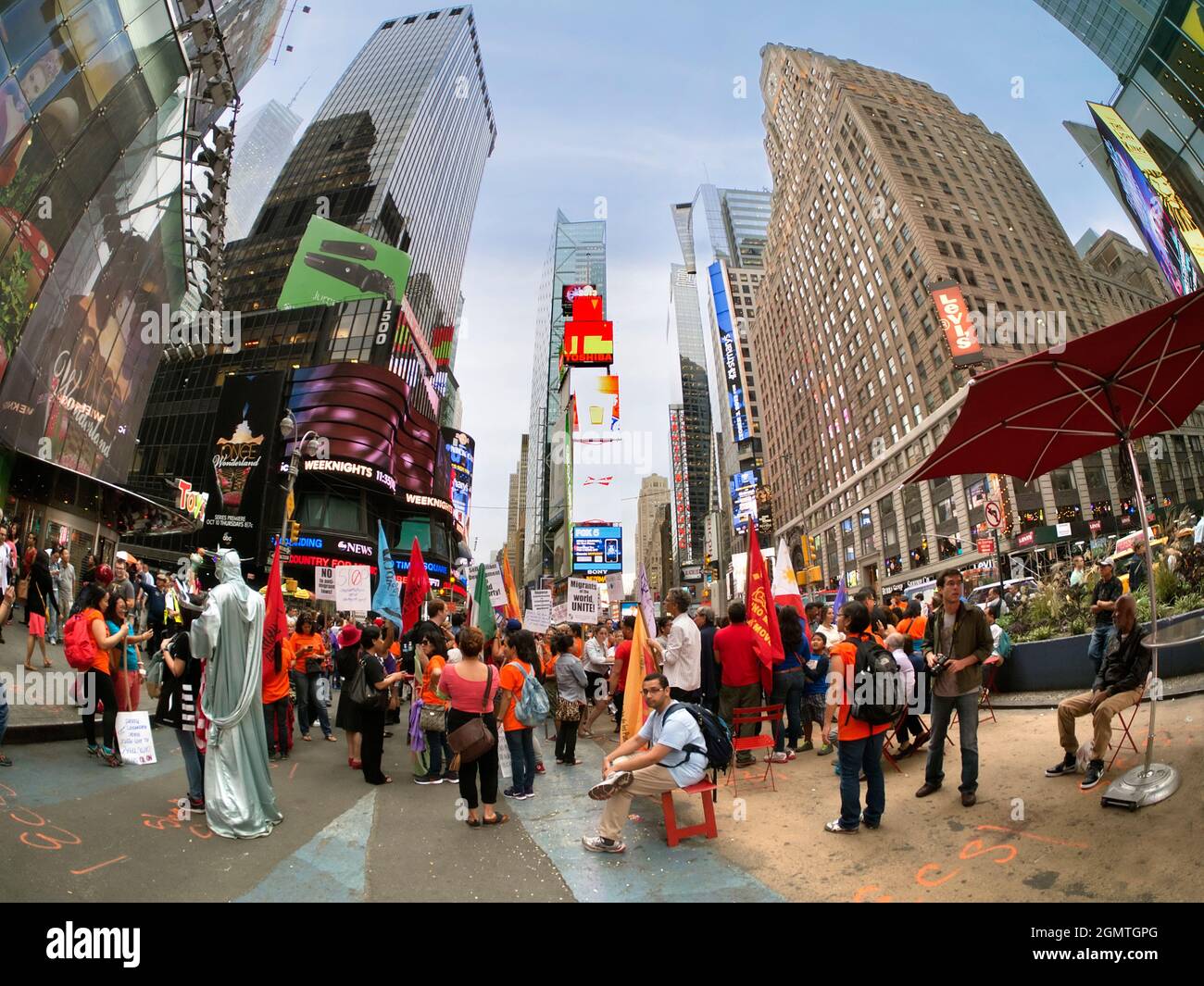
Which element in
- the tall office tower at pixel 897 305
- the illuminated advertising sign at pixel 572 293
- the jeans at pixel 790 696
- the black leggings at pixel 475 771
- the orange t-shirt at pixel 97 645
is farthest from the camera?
the illuminated advertising sign at pixel 572 293

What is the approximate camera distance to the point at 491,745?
6539mm

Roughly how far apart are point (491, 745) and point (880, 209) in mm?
74959

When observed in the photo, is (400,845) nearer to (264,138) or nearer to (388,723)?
(388,723)

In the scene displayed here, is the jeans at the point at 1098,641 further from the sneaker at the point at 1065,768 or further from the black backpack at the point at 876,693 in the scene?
the black backpack at the point at 876,693

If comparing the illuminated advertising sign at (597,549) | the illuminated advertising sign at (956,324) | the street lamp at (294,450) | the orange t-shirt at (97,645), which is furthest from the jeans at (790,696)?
the illuminated advertising sign at (597,549)

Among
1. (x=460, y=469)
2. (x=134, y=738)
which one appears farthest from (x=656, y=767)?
(x=460, y=469)

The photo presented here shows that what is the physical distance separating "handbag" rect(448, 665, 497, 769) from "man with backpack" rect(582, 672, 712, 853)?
4.50 ft

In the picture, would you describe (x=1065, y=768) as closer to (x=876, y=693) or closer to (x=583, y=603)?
(x=876, y=693)

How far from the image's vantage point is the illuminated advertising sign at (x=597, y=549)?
8531 centimetres

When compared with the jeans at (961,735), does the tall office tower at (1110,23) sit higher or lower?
higher

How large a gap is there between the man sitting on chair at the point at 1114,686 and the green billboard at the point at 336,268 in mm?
65883

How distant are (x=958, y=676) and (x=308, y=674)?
9928 mm

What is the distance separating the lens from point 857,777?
5691mm

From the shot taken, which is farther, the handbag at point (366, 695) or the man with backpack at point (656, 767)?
the handbag at point (366, 695)
